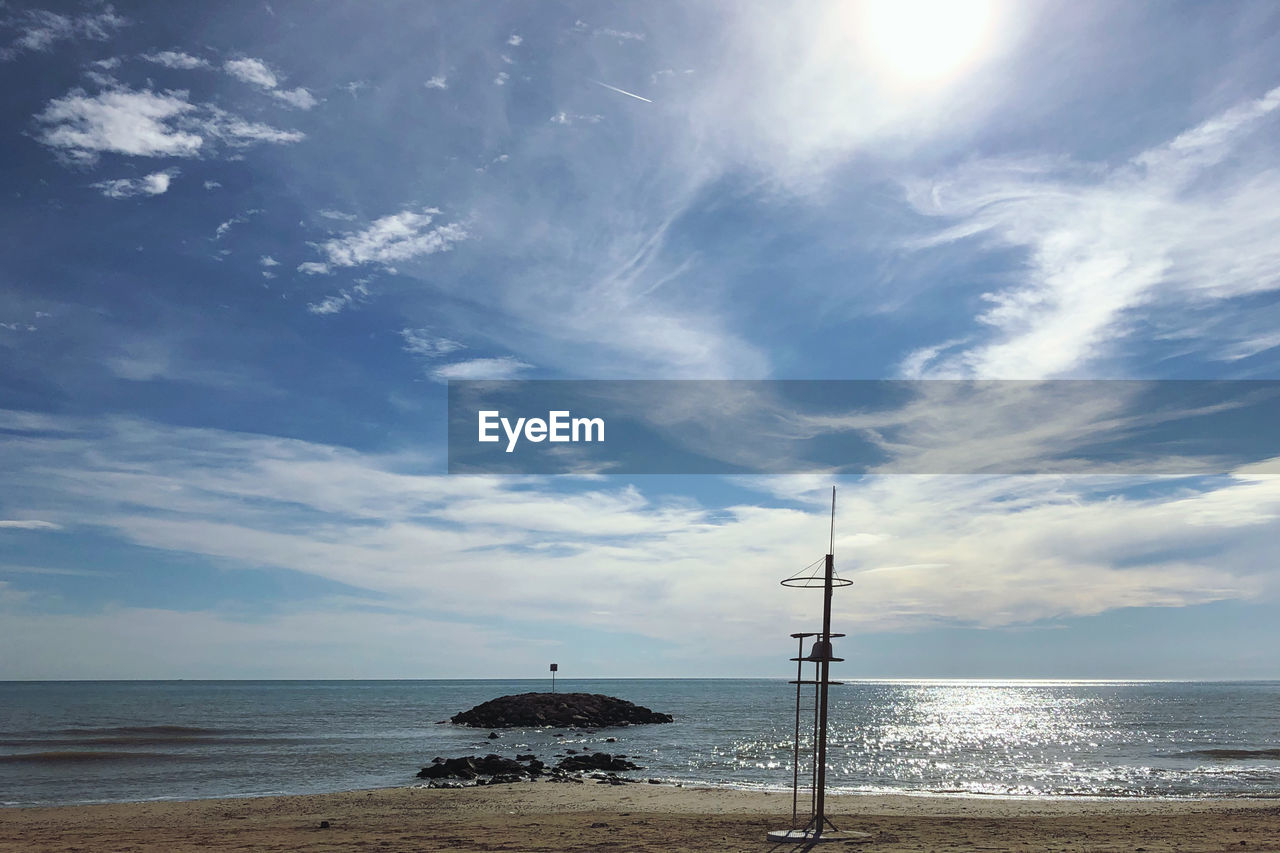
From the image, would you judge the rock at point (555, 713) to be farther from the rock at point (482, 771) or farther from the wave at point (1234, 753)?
the wave at point (1234, 753)

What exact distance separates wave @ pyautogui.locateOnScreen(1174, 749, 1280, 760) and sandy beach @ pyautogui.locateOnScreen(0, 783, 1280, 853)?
2568 centimetres

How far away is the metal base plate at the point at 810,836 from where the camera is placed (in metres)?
17.3

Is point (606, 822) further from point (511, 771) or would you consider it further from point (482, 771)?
point (482, 771)

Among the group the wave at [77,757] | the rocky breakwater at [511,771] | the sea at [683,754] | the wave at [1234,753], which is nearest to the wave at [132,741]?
the sea at [683,754]

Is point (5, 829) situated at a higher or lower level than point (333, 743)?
higher

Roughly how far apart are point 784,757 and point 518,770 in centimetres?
1778

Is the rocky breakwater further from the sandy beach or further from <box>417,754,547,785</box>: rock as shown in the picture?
the sandy beach

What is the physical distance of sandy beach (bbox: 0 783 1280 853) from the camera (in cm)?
1759

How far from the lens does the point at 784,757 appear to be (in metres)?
46.3

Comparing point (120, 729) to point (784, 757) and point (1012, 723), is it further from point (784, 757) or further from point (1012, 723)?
point (1012, 723)

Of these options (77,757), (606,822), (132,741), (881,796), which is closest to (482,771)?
(606,822)

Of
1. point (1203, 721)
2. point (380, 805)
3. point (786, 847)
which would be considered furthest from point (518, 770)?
point (1203, 721)

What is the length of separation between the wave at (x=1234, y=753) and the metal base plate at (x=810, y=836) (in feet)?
140

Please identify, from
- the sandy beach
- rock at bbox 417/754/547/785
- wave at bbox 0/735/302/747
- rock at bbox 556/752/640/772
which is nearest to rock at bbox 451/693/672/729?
wave at bbox 0/735/302/747
